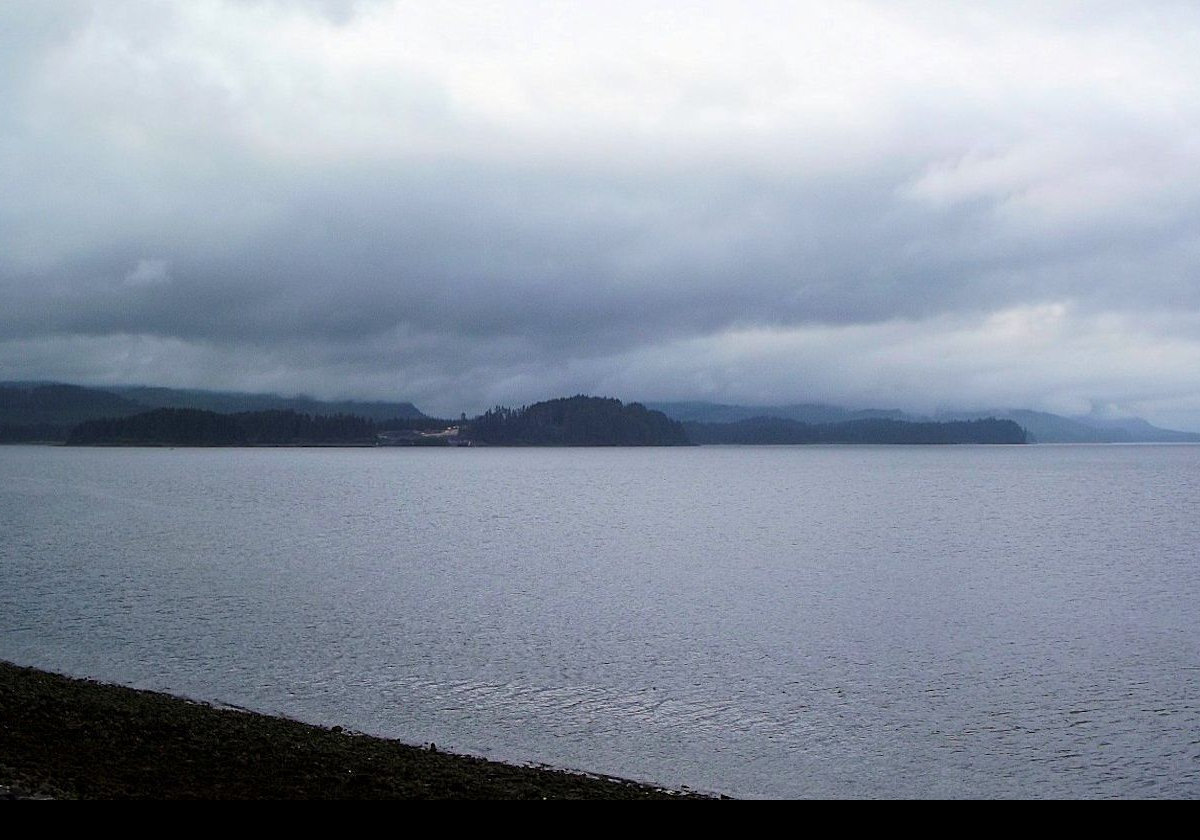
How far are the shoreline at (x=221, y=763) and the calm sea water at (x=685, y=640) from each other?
1.87 meters

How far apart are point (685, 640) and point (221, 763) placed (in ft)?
58.4

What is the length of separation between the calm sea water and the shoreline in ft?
6.12

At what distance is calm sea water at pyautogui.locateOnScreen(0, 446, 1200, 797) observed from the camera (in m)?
19.9

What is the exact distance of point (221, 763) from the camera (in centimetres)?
1612

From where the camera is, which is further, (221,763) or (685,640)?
(685,640)

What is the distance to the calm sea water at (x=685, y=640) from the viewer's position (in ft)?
65.3

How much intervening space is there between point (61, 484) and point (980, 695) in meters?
130

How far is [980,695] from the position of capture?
24.6 meters

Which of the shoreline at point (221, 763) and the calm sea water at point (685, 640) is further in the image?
the calm sea water at point (685, 640)

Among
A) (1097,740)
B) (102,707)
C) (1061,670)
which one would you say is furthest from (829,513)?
(102,707)

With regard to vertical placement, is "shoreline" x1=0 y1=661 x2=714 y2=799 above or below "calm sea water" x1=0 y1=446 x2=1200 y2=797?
above

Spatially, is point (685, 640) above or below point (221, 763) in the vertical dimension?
below

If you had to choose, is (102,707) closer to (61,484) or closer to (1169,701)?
(1169,701)

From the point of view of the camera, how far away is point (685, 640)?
31.5 m
